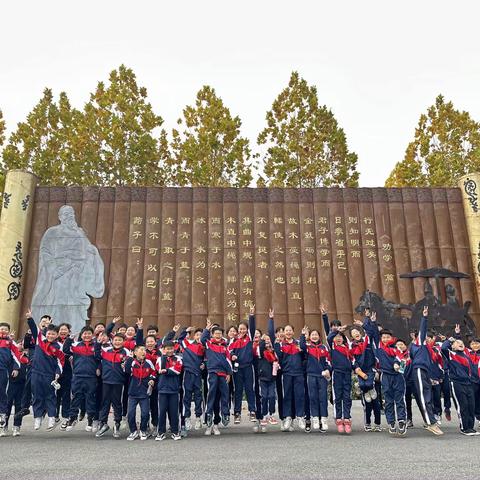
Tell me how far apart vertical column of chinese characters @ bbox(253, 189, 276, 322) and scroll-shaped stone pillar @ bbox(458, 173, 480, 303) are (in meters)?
6.53

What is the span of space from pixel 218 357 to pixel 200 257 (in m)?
7.02

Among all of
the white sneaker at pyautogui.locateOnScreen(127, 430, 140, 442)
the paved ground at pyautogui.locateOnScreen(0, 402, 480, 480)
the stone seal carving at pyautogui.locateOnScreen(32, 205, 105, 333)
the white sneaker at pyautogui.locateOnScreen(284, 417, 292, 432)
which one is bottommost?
the paved ground at pyautogui.locateOnScreen(0, 402, 480, 480)

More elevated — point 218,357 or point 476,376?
point 218,357

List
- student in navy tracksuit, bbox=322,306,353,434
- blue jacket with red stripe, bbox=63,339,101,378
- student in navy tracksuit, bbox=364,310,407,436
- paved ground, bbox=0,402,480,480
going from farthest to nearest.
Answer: blue jacket with red stripe, bbox=63,339,101,378 < student in navy tracksuit, bbox=322,306,353,434 < student in navy tracksuit, bbox=364,310,407,436 < paved ground, bbox=0,402,480,480

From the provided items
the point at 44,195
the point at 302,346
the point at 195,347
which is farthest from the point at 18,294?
the point at 302,346

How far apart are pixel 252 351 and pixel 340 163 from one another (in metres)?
18.8

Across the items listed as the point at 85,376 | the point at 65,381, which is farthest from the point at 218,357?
the point at 65,381

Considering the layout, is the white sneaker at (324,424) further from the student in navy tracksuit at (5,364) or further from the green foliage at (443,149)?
the green foliage at (443,149)

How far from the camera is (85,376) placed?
8359 millimetres

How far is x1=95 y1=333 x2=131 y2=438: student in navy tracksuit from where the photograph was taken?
7.92 m

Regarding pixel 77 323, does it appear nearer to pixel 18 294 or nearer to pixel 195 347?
pixel 18 294

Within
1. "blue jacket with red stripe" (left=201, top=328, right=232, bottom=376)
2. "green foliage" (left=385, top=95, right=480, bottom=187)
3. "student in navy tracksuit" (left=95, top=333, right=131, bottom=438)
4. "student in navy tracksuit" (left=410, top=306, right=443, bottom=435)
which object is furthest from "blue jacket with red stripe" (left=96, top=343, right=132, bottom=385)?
"green foliage" (left=385, top=95, right=480, bottom=187)

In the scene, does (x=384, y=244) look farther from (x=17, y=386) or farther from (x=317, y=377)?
(x=17, y=386)

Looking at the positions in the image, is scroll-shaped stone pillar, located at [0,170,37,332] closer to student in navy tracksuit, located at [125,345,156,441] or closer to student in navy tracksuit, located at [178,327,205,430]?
student in navy tracksuit, located at [125,345,156,441]
